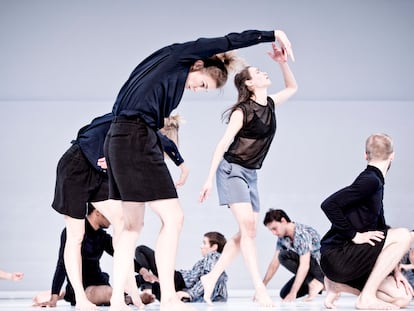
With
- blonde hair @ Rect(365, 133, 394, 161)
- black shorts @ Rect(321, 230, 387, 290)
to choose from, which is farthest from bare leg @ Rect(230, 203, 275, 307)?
blonde hair @ Rect(365, 133, 394, 161)

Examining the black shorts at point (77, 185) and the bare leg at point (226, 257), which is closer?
the black shorts at point (77, 185)

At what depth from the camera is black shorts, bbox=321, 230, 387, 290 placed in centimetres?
354

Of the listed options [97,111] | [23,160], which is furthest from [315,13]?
[23,160]

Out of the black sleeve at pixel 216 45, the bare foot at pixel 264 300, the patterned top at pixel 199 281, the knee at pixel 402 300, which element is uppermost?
the black sleeve at pixel 216 45

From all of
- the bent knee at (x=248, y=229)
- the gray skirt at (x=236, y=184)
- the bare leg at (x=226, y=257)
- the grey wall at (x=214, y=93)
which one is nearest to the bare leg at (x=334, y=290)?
the bent knee at (x=248, y=229)

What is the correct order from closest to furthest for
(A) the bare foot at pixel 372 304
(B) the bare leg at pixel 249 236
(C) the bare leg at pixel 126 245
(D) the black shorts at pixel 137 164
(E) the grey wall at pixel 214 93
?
(D) the black shorts at pixel 137 164 → (C) the bare leg at pixel 126 245 → (A) the bare foot at pixel 372 304 → (B) the bare leg at pixel 249 236 → (E) the grey wall at pixel 214 93

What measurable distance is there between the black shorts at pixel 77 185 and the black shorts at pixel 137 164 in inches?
34.6

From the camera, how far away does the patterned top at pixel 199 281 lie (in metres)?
5.16

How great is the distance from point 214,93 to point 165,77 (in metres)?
4.33

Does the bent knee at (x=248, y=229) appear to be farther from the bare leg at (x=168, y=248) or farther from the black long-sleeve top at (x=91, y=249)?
the bare leg at (x=168, y=248)

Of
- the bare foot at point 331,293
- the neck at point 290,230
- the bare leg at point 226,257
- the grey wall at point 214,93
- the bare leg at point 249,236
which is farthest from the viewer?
the grey wall at point 214,93

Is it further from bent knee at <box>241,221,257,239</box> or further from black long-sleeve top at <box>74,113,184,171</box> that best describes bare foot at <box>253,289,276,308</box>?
black long-sleeve top at <box>74,113,184,171</box>

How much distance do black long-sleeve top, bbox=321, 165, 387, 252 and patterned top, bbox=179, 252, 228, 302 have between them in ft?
5.45

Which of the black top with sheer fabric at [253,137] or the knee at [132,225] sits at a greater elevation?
the black top with sheer fabric at [253,137]
